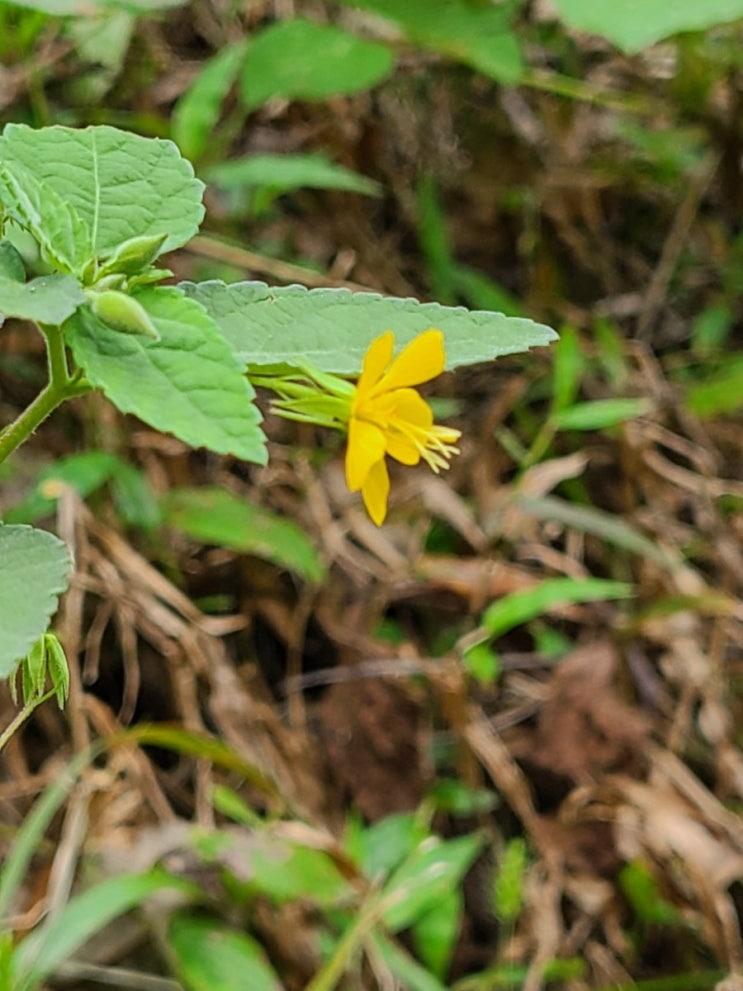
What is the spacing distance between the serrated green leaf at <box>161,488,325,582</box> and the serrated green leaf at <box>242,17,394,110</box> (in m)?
0.51

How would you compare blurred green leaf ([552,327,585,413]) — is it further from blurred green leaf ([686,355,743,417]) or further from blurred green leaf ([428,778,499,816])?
blurred green leaf ([428,778,499,816])

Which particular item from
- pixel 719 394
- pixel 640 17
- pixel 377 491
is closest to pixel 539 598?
pixel 719 394

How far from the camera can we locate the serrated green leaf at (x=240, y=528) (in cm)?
130

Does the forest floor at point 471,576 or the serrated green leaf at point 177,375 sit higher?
the serrated green leaf at point 177,375

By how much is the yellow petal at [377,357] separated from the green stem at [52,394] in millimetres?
107

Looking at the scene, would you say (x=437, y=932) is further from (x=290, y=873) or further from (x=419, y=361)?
(x=419, y=361)

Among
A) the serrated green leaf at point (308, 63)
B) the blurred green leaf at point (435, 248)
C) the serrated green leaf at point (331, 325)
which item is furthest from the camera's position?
the blurred green leaf at point (435, 248)

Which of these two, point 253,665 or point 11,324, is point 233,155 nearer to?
point 11,324

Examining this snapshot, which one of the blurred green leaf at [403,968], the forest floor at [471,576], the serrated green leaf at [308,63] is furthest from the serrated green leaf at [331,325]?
the serrated green leaf at [308,63]

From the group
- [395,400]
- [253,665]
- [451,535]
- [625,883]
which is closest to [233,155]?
[451,535]

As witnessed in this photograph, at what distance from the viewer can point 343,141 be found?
1818mm

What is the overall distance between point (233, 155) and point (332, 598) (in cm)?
75

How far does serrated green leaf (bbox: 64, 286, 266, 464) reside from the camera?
15.7 inches

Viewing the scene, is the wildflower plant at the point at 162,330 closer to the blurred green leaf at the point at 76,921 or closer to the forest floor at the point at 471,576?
the forest floor at the point at 471,576
